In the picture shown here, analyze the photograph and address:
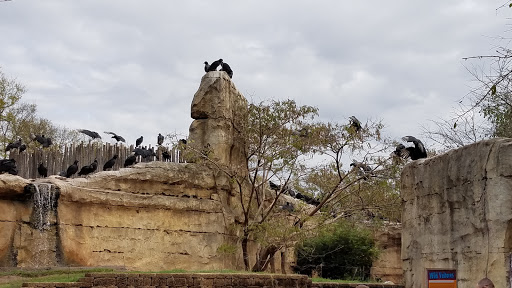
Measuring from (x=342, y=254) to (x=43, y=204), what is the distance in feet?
42.3

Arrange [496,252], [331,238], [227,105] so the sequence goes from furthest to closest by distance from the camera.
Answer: [331,238] → [227,105] → [496,252]

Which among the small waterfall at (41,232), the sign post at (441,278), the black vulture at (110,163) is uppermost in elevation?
the black vulture at (110,163)

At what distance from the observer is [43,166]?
22.4 metres

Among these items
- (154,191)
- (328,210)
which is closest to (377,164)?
(328,210)

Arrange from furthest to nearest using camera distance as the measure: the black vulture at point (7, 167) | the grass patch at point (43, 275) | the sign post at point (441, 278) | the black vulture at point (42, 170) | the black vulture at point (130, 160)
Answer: the black vulture at point (130, 160) → the black vulture at point (42, 170) → the black vulture at point (7, 167) → the grass patch at point (43, 275) → the sign post at point (441, 278)

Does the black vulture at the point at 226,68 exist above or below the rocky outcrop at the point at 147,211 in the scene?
above

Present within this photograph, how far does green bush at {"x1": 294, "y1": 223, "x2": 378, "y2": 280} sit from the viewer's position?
26906mm

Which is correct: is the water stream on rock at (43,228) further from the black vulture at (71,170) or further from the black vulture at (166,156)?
the black vulture at (166,156)

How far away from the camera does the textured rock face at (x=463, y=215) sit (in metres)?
10.7

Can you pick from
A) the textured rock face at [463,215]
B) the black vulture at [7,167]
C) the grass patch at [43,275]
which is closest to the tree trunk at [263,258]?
the grass patch at [43,275]

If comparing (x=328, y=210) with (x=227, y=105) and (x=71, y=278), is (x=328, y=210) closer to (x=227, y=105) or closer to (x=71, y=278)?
(x=227, y=105)

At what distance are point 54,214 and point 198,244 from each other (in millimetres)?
4983

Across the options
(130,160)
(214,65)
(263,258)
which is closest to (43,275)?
(263,258)

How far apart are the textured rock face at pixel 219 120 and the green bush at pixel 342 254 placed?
5019 millimetres
